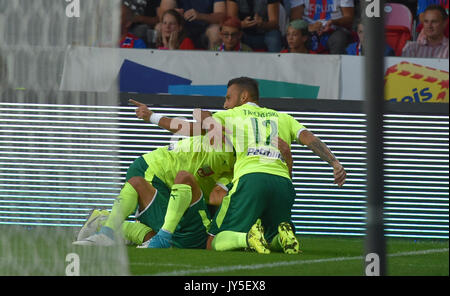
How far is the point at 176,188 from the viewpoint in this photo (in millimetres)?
7414

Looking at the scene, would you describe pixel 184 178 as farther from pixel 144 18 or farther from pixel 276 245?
pixel 144 18

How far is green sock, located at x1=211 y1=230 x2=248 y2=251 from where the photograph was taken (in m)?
7.12

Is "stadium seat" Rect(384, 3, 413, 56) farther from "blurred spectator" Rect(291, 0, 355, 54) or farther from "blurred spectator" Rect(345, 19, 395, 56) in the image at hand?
"blurred spectator" Rect(291, 0, 355, 54)

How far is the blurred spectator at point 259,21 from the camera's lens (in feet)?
34.9

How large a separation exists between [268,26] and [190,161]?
326 cm

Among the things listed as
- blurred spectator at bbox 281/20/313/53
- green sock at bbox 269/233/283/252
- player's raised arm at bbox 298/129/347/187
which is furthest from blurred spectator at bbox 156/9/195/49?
green sock at bbox 269/233/283/252

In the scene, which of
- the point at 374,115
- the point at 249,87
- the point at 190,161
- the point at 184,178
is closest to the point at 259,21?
the point at 249,87

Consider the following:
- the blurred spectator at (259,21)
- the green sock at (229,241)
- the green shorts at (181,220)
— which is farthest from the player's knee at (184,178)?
the blurred spectator at (259,21)

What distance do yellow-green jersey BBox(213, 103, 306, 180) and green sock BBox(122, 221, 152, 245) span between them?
885mm

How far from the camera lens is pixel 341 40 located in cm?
1057

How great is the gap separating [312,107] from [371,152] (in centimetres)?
657

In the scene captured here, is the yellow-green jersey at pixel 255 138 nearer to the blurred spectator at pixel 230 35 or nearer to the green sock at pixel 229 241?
the green sock at pixel 229 241

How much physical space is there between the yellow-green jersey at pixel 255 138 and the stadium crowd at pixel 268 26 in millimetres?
2946
